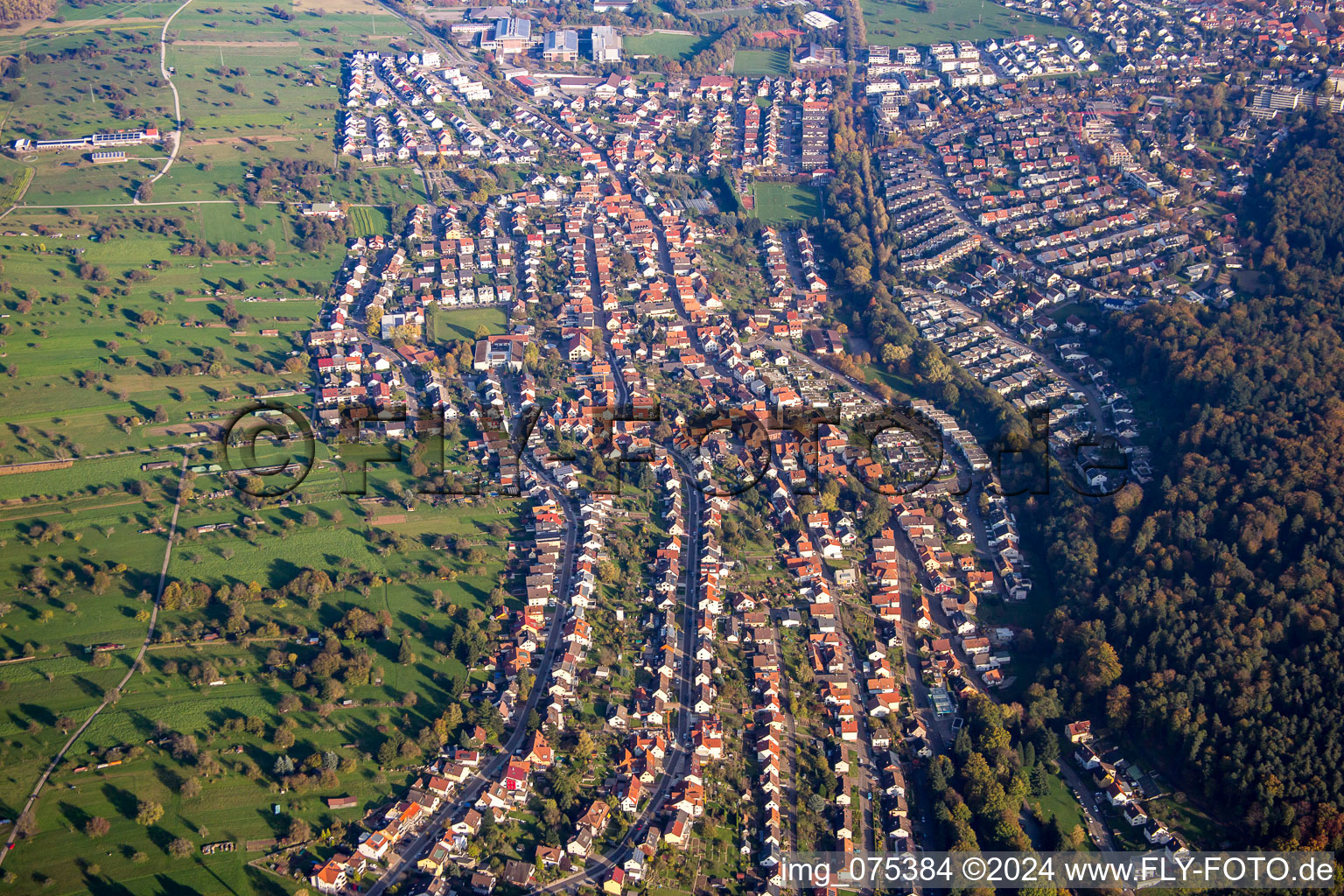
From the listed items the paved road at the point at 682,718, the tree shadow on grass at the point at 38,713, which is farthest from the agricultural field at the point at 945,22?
the tree shadow on grass at the point at 38,713

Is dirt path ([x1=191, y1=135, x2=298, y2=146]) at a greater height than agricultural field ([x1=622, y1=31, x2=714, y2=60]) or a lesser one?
lesser

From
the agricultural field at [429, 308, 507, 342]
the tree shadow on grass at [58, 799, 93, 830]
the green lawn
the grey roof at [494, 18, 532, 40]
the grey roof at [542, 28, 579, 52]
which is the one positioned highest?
the grey roof at [494, 18, 532, 40]

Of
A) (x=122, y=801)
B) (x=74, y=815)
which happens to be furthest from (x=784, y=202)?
(x=74, y=815)

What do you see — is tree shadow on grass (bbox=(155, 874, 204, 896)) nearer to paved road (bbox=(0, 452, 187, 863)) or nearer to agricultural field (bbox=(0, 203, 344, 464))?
paved road (bbox=(0, 452, 187, 863))

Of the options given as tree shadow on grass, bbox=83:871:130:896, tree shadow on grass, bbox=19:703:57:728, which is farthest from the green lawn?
tree shadow on grass, bbox=83:871:130:896

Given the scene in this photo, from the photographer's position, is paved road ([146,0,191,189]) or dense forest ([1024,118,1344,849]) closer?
dense forest ([1024,118,1344,849])

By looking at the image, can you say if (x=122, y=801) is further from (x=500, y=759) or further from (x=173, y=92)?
(x=173, y=92)

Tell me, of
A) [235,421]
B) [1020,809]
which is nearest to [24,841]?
[235,421]
